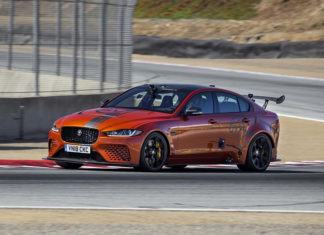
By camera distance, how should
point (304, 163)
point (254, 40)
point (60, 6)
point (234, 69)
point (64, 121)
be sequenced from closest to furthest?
point (64, 121), point (304, 163), point (60, 6), point (234, 69), point (254, 40)

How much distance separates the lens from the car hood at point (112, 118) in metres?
11.9

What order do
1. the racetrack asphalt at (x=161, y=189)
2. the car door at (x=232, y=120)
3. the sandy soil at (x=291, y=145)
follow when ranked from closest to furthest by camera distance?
the racetrack asphalt at (x=161, y=189)
the car door at (x=232, y=120)
the sandy soil at (x=291, y=145)

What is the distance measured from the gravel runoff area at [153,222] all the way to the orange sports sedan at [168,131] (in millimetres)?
3050

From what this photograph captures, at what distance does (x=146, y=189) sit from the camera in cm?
1068

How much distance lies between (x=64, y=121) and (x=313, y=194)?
3.84 m

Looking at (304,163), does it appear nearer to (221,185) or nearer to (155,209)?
(221,185)

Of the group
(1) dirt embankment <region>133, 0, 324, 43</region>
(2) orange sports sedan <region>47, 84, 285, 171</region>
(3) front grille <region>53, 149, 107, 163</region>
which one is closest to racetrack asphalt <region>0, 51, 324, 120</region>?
(2) orange sports sedan <region>47, 84, 285, 171</region>

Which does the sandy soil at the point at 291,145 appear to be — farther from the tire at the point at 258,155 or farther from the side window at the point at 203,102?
the side window at the point at 203,102

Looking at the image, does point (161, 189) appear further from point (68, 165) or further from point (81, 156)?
point (68, 165)

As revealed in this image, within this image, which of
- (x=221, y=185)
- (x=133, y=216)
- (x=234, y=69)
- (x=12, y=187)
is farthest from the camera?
(x=234, y=69)

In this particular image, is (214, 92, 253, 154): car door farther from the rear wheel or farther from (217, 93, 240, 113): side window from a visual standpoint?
the rear wheel

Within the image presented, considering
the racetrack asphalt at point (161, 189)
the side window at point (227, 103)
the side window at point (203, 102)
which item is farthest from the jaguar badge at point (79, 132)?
the side window at point (227, 103)

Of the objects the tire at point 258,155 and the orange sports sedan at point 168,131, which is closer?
the orange sports sedan at point 168,131

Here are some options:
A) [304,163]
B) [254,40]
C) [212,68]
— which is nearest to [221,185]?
[304,163]
